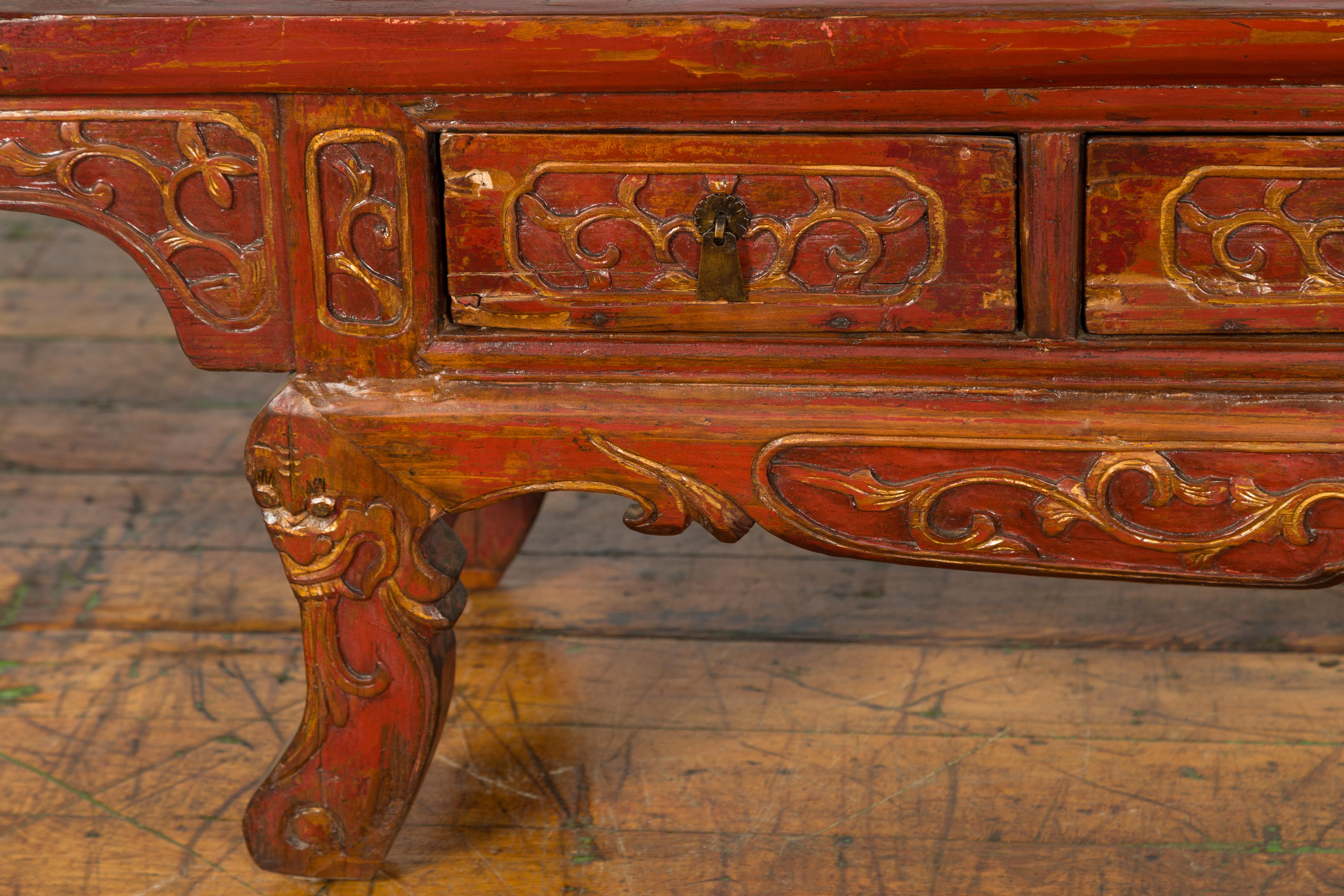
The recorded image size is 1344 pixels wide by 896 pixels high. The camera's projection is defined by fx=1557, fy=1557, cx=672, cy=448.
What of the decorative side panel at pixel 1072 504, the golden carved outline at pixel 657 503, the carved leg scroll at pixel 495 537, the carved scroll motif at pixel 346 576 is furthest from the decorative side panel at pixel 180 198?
the carved leg scroll at pixel 495 537

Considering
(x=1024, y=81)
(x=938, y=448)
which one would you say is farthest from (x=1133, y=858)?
(x=1024, y=81)

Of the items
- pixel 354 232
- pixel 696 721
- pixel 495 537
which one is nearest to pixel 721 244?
pixel 354 232

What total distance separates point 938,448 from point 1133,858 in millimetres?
399

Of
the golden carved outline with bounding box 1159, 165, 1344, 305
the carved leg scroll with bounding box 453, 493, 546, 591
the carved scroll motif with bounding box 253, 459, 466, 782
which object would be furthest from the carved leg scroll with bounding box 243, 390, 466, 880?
the golden carved outline with bounding box 1159, 165, 1344, 305

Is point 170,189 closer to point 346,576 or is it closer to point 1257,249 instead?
point 346,576

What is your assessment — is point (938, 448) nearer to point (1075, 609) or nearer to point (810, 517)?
point (810, 517)

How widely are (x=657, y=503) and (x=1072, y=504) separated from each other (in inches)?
11.3

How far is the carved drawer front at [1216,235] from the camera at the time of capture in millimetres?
969

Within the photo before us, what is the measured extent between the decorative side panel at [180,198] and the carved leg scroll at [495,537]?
1.82 ft

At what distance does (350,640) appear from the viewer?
46.3 inches

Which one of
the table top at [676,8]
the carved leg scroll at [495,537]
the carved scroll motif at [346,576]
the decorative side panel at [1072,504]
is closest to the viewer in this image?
the table top at [676,8]

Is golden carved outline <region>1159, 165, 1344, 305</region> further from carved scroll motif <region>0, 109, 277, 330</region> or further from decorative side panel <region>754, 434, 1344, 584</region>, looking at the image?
carved scroll motif <region>0, 109, 277, 330</region>

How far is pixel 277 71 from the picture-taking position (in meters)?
1.01

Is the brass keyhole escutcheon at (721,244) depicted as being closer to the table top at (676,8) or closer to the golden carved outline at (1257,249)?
the table top at (676,8)
